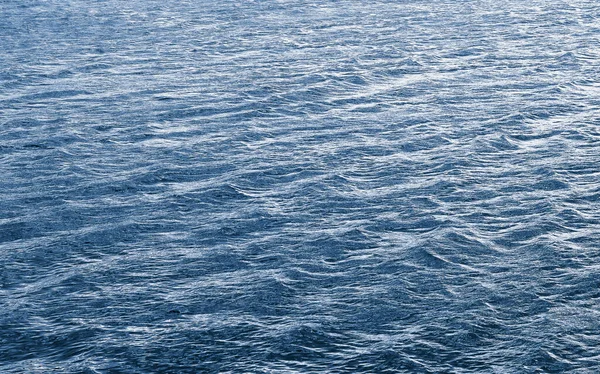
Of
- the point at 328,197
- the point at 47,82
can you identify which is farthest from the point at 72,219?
the point at 47,82

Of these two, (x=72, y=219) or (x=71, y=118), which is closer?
(x=72, y=219)

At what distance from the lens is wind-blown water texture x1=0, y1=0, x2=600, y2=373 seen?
12.9 metres

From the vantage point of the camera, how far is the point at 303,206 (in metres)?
17.7

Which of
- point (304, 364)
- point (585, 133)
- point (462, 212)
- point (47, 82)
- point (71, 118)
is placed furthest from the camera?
point (47, 82)

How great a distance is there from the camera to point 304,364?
12320 millimetres

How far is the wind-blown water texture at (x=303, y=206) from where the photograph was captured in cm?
1291

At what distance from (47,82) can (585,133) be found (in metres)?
15.1

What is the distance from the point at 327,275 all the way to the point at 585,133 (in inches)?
364

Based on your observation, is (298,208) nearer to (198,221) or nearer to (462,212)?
(198,221)

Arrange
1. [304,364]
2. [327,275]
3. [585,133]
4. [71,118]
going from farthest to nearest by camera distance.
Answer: [71,118]
[585,133]
[327,275]
[304,364]

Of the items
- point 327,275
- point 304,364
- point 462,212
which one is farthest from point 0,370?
point 462,212

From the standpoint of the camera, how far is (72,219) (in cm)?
1733

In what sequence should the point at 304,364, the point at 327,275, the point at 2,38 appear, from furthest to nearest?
the point at 2,38
the point at 327,275
the point at 304,364

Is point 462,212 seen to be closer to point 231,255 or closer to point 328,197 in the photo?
point 328,197
